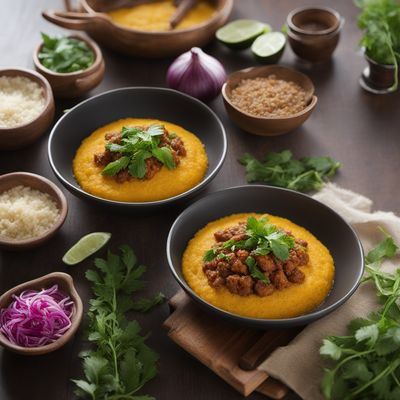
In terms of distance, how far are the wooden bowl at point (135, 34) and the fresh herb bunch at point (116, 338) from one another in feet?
4.85

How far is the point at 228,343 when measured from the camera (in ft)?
8.52

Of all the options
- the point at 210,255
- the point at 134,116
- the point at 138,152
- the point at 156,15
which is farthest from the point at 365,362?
the point at 156,15

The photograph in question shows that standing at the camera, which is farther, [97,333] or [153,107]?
[153,107]

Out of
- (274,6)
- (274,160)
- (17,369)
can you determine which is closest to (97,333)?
(17,369)

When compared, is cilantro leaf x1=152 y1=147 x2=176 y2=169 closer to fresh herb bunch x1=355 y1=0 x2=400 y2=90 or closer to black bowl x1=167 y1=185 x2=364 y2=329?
black bowl x1=167 y1=185 x2=364 y2=329

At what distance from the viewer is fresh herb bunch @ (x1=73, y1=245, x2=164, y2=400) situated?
Result: 2482 millimetres

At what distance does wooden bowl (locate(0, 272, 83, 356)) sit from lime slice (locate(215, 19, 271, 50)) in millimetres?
1979

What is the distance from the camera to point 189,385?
2578mm

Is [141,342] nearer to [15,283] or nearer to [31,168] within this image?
[15,283]

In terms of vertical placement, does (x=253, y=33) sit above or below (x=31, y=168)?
above

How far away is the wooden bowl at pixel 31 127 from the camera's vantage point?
339 cm

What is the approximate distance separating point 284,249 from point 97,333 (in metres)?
0.77

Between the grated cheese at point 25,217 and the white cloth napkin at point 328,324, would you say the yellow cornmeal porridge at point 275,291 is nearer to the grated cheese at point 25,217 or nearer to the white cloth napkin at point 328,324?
the white cloth napkin at point 328,324

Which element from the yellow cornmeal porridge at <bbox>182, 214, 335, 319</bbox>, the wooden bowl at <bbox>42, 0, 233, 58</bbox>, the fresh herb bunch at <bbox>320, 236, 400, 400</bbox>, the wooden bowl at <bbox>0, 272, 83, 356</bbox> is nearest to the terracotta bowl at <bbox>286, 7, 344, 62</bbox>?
the wooden bowl at <bbox>42, 0, 233, 58</bbox>
